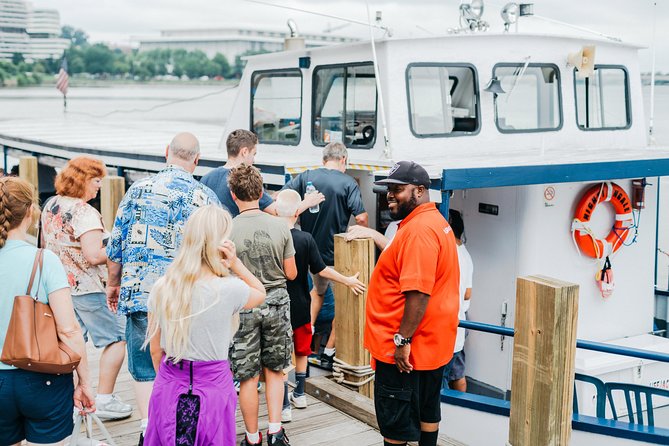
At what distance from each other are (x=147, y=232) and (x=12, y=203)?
105 centimetres

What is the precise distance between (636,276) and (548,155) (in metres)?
1.58

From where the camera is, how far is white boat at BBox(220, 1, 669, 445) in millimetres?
6797

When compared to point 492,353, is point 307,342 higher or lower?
higher

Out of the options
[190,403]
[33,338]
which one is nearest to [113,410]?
[190,403]

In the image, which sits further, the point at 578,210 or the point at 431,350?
the point at 578,210

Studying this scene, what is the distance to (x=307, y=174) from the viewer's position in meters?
6.33

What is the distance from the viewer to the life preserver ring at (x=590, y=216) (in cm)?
716

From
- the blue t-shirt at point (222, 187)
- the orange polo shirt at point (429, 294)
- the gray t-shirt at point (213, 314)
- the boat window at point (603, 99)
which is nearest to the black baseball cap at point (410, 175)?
the orange polo shirt at point (429, 294)

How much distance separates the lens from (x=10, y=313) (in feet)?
10.5

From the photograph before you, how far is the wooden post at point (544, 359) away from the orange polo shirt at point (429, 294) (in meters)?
0.41

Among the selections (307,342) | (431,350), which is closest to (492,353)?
(307,342)

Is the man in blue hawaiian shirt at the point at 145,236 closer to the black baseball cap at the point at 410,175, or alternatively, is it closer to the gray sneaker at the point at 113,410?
the gray sneaker at the point at 113,410

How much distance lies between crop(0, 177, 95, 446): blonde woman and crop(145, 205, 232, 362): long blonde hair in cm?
39

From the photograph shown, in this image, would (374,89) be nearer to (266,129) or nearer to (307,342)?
(266,129)
